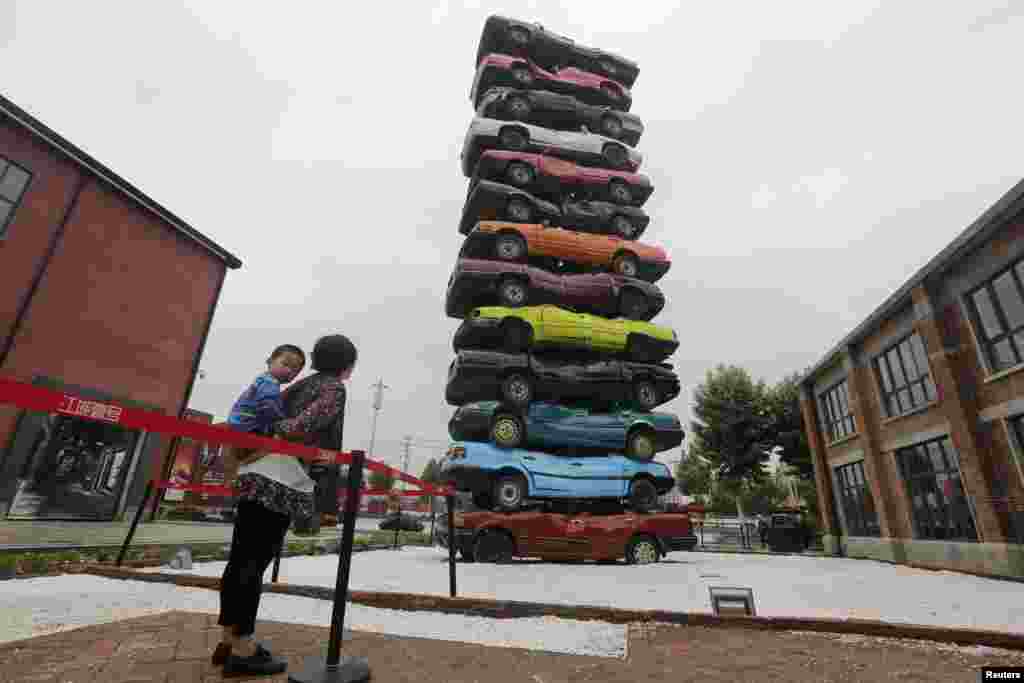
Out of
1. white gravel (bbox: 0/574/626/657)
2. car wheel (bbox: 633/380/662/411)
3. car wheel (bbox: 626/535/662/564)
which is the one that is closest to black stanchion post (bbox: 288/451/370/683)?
white gravel (bbox: 0/574/626/657)

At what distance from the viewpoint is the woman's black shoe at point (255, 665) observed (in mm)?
2398

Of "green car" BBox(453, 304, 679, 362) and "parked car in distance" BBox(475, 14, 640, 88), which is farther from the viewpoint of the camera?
"parked car in distance" BBox(475, 14, 640, 88)

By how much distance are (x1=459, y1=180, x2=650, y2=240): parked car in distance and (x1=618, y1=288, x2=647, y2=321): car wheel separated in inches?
105

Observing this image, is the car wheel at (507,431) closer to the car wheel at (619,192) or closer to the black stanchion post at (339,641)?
the black stanchion post at (339,641)

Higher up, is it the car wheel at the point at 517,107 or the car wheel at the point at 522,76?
the car wheel at the point at 522,76

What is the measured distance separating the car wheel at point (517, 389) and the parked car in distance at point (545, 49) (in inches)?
526

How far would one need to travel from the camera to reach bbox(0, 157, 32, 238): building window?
37.0ft

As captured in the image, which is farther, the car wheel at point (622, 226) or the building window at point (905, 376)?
the car wheel at point (622, 226)

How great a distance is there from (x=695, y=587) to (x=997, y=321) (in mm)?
9138

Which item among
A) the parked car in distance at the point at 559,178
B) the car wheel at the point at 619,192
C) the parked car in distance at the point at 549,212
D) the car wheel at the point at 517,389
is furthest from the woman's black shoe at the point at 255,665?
the car wheel at the point at 619,192

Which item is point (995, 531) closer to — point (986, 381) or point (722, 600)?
point (986, 381)

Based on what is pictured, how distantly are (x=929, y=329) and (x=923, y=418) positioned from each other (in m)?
2.33

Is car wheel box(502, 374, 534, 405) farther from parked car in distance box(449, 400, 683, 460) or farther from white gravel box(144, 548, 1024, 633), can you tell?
white gravel box(144, 548, 1024, 633)

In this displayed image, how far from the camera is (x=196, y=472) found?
3020cm
